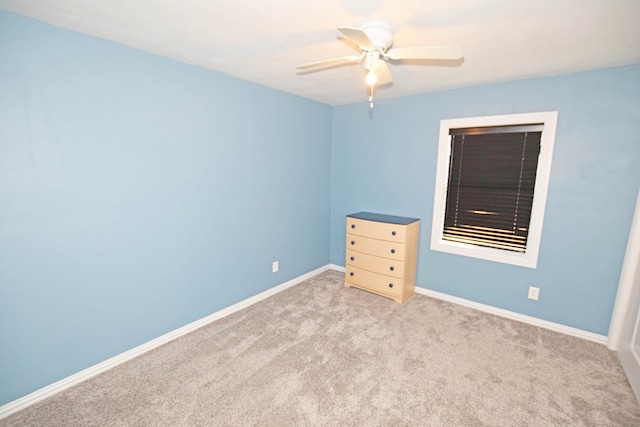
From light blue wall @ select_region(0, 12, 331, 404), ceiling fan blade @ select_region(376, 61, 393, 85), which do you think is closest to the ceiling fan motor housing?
ceiling fan blade @ select_region(376, 61, 393, 85)

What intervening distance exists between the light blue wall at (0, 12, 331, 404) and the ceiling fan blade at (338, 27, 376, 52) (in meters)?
1.49

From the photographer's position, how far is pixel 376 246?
313cm

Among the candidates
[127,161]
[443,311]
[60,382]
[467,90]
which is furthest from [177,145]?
[443,311]

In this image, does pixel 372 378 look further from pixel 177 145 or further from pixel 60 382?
pixel 177 145

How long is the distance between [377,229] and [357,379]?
154 cm

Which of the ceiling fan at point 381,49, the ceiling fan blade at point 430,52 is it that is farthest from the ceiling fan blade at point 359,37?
the ceiling fan blade at point 430,52

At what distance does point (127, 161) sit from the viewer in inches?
78.5

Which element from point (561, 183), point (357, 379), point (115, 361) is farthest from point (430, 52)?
point (115, 361)

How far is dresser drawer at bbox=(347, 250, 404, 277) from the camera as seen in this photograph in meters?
3.02

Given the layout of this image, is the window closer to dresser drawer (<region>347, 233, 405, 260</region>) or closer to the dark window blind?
the dark window blind

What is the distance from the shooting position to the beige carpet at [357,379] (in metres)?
1.67

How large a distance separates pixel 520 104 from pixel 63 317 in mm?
3852

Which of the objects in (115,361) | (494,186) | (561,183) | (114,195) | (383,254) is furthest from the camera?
(383,254)

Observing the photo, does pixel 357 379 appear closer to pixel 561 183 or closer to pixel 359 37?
pixel 359 37
